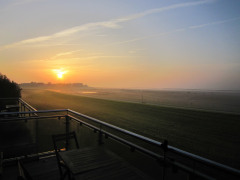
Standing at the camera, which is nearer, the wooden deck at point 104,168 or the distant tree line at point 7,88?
the wooden deck at point 104,168

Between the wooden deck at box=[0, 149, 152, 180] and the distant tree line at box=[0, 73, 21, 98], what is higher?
the distant tree line at box=[0, 73, 21, 98]

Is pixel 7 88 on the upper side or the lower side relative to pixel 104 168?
upper

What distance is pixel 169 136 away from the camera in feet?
25.4

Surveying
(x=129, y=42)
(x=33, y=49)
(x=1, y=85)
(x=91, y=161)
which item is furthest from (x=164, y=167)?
(x=33, y=49)

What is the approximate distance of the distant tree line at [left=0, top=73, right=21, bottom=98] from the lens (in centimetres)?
1562

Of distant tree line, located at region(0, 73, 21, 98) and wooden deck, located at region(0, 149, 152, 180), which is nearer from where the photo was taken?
wooden deck, located at region(0, 149, 152, 180)

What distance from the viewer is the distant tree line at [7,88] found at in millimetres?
15624

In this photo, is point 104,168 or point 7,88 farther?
point 7,88

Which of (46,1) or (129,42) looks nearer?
(46,1)

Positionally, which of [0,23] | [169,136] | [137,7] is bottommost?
[169,136]

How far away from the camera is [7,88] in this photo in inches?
627

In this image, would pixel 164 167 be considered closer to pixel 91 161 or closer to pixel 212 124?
pixel 91 161

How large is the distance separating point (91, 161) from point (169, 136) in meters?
5.99

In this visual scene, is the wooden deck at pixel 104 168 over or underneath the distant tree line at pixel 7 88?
underneath
